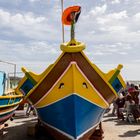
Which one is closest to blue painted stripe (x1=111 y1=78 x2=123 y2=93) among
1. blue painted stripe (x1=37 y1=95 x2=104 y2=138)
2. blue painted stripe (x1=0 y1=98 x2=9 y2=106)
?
blue painted stripe (x1=37 y1=95 x2=104 y2=138)

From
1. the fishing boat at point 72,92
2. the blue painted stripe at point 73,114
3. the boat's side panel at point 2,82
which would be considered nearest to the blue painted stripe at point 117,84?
the fishing boat at point 72,92

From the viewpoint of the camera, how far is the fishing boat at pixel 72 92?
321 inches

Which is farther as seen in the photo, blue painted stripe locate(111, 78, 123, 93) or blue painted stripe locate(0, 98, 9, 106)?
blue painted stripe locate(111, 78, 123, 93)

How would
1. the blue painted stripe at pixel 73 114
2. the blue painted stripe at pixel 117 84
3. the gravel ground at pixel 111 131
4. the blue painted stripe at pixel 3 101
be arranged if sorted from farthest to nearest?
1. the gravel ground at pixel 111 131
2. the blue painted stripe at pixel 117 84
3. the blue painted stripe at pixel 3 101
4. the blue painted stripe at pixel 73 114

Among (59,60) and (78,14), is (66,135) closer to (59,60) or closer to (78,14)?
(59,60)

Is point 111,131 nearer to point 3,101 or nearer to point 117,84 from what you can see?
point 117,84

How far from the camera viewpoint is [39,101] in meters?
9.09

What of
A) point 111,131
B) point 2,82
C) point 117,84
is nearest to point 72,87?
point 117,84

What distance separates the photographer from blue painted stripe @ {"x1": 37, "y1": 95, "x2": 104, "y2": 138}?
8.07 meters

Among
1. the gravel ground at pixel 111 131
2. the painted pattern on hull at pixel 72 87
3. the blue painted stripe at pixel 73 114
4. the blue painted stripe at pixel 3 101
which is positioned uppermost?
the painted pattern on hull at pixel 72 87

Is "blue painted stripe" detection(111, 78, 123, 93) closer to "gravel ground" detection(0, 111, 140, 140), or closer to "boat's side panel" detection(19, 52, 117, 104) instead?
"boat's side panel" detection(19, 52, 117, 104)

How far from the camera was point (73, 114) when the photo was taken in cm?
805

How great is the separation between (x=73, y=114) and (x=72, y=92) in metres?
0.57

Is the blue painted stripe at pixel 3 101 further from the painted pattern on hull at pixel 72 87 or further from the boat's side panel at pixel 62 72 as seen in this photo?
the painted pattern on hull at pixel 72 87
